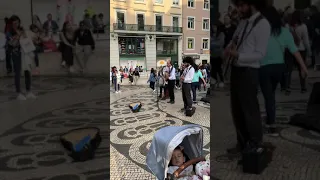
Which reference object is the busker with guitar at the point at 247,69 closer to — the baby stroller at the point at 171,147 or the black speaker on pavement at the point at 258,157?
the black speaker on pavement at the point at 258,157

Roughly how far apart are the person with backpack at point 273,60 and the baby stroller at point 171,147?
0.57 meters

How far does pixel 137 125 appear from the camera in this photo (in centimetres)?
417

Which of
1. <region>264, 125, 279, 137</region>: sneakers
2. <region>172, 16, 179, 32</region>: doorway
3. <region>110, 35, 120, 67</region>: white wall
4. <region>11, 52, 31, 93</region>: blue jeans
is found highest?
<region>172, 16, 179, 32</region>: doorway

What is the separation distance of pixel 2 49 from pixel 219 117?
4.37ft

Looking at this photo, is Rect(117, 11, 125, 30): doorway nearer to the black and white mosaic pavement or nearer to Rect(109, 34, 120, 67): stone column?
Rect(109, 34, 120, 67): stone column

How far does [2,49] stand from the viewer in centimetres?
178

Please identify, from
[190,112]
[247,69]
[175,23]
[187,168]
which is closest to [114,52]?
[175,23]

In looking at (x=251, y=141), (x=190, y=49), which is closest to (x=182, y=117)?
(x=190, y=49)

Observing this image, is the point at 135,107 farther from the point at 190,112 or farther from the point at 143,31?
the point at 143,31

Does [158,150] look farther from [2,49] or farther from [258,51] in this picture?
[2,49]

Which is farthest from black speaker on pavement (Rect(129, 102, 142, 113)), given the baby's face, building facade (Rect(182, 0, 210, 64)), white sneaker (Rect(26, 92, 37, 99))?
white sneaker (Rect(26, 92, 37, 99))

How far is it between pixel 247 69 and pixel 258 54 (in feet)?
0.32

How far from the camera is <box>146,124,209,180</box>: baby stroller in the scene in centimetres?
197

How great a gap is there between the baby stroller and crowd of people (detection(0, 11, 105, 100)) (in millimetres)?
701
